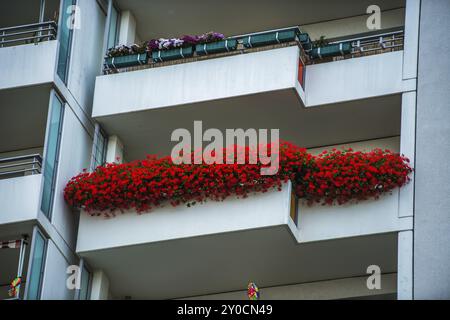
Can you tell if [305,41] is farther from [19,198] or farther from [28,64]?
[19,198]

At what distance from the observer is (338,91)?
2272cm

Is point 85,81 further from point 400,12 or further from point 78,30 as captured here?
point 400,12

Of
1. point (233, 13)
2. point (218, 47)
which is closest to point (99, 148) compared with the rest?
point (218, 47)

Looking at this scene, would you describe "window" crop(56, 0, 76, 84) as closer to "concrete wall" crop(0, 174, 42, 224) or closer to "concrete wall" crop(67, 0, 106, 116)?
"concrete wall" crop(67, 0, 106, 116)

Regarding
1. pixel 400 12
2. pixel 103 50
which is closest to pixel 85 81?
pixel 103 50

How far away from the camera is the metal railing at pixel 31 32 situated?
23453 millimetres

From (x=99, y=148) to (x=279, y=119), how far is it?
11.9 feet

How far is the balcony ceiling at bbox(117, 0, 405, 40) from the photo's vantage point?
984 inches

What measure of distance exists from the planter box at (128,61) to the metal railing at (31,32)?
1262 millimetres

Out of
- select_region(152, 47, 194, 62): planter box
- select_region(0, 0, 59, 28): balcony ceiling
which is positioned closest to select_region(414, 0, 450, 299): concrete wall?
select_region(152, 47, 194, 62): planter box

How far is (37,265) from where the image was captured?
21297 mm

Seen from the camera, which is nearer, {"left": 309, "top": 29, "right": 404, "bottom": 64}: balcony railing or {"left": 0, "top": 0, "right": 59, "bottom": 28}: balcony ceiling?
{"left": 309, "top": 29, "right": 404, "bottom": 64}: balcony railing

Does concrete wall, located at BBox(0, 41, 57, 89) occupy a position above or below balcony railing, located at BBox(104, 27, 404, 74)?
below

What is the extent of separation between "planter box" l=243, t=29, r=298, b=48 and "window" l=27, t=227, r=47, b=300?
562cm
